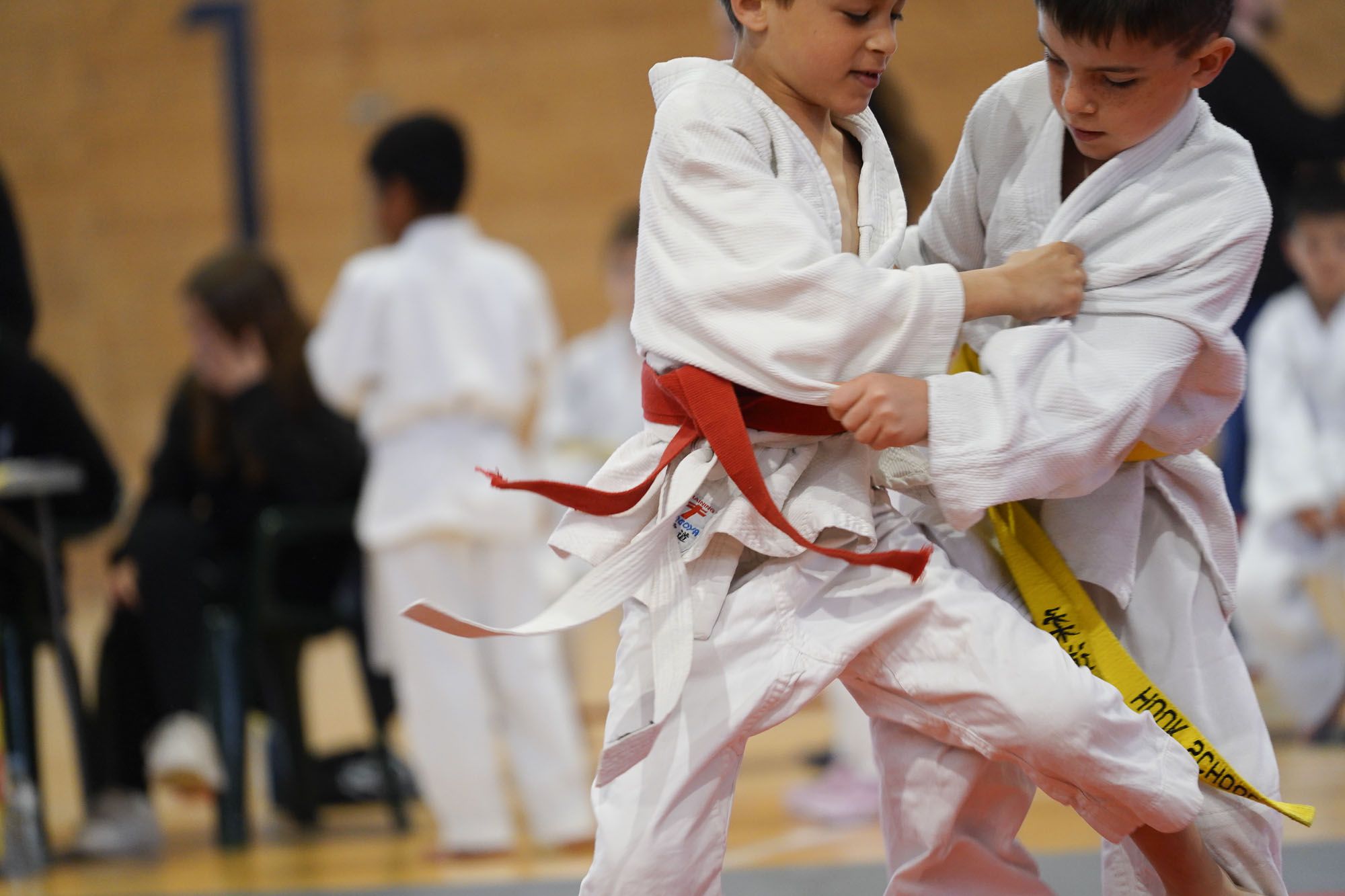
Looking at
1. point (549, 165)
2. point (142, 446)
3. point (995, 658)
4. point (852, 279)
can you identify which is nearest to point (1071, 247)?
point (852, 279)

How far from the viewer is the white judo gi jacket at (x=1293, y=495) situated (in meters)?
4.03

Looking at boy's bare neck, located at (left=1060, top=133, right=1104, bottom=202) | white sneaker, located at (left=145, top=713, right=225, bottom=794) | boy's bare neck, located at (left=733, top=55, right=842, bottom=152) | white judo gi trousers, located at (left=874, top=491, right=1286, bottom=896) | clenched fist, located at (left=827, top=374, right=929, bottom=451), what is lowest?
white sneaker, located at (left=145, top=713, right=225, bottom=794)

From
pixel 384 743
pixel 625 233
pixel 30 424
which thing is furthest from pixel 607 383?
pixel 30 424

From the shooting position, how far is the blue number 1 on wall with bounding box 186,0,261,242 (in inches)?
338

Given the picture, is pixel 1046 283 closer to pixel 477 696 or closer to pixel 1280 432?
pixel 477 696

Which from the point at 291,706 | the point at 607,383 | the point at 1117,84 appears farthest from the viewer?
the point at 607,383

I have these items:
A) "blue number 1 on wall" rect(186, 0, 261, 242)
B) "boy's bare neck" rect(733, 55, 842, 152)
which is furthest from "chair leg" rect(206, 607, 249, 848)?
"blue number 1 on wall" rect(186, 0, 261, 242)

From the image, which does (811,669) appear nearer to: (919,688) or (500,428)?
(919,688)

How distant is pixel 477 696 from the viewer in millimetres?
3564

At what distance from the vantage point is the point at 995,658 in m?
1.44

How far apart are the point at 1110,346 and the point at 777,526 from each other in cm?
38

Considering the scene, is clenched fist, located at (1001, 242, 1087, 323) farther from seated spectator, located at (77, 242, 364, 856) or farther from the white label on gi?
seated spectator, located at (77, 242, 364, 856)

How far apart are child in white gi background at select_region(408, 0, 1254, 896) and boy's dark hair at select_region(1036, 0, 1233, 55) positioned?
7.0 inches

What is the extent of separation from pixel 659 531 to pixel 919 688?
297 mm
